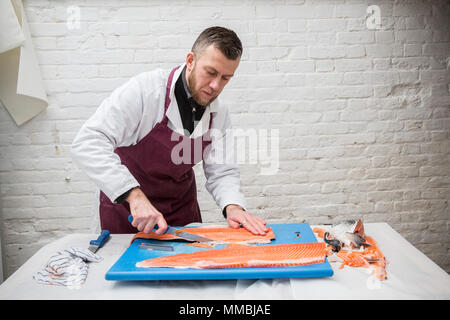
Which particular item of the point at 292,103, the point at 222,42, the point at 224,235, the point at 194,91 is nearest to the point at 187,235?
the point at 224,235

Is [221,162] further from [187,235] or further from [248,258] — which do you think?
[248,258]

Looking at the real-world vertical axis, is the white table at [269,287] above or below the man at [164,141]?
below

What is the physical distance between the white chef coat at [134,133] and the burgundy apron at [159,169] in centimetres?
4

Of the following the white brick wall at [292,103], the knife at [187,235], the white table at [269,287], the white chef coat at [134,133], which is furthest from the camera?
the white brick wall at [292,103]

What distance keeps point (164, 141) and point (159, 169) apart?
132mm

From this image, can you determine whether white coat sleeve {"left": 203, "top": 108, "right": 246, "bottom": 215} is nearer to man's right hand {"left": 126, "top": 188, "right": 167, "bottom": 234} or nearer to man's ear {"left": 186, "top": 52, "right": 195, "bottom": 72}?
man's ear {"left": 186, "top": 52, "right": 195, "bottom": 72}

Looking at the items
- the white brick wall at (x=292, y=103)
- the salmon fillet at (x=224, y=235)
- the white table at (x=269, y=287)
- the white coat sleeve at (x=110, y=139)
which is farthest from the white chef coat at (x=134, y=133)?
the white brick wall at (x=292, y=103)

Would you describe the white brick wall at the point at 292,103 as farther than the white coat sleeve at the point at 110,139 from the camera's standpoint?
Yes

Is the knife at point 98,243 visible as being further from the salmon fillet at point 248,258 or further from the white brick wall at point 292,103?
the white brick wall at point 292,103

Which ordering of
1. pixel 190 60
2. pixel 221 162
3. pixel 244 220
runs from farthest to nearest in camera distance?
pixel 221 162, pixel 190 60, pixel 244 220

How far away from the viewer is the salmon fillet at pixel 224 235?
1.30m

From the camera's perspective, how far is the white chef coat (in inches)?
54.9

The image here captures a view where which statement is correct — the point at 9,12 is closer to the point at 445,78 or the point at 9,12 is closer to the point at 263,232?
the point at 263,232

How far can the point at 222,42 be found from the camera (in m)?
1.48
